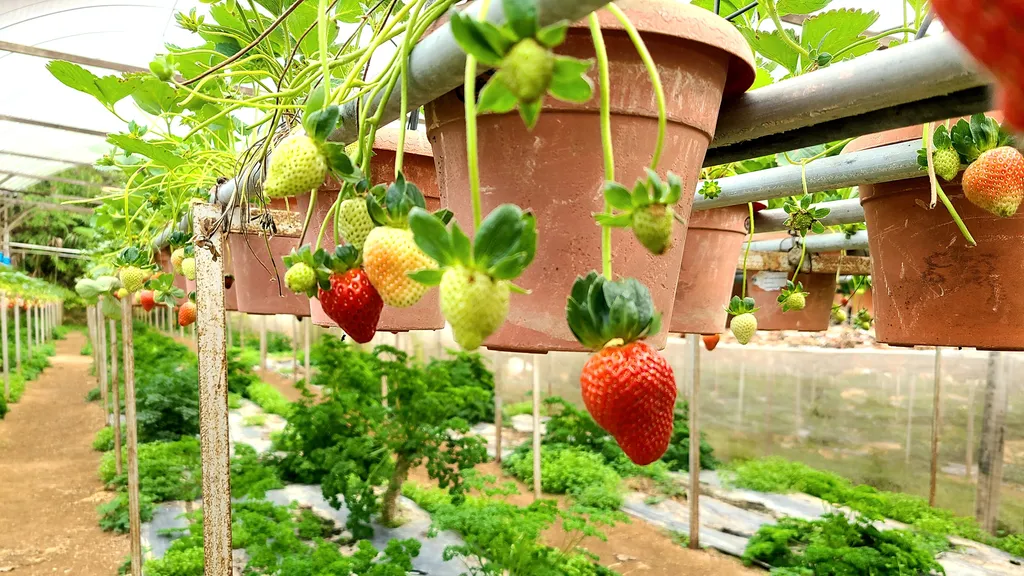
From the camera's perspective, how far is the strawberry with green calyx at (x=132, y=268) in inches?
50.3

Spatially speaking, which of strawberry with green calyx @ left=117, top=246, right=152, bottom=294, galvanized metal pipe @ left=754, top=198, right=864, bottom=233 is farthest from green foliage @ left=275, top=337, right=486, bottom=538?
galvanized metal pipe @ left=754, top=198, right=864, bottom=233

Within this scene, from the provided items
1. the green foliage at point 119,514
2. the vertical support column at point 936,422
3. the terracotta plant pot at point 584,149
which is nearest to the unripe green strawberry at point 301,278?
the terracotta plant pot at point 584,149

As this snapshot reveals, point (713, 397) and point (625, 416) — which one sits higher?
point (625, 416)

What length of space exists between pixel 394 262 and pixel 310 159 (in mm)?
69

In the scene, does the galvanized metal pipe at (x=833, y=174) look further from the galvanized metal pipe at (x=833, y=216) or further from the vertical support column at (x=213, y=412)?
the vertical support column at (x=213, y=412)

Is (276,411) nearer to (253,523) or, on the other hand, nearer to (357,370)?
(357,370)

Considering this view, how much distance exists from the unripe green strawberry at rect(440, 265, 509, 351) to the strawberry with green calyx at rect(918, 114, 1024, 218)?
532 mm

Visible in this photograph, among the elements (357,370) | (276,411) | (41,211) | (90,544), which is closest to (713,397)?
(357,370)

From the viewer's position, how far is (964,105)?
0.41m

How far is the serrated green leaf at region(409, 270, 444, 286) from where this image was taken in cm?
27

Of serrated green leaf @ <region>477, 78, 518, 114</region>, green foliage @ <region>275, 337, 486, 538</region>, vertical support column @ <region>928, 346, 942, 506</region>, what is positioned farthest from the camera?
vertical support column @ <region>928, 346, 942, 506</region>

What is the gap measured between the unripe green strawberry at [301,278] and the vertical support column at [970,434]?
539 cm

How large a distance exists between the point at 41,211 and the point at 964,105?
17.3 metres

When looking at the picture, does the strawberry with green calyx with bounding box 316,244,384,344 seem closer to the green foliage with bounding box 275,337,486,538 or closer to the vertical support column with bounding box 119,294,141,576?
the vertical support column with bounding box 119,294,141,576
